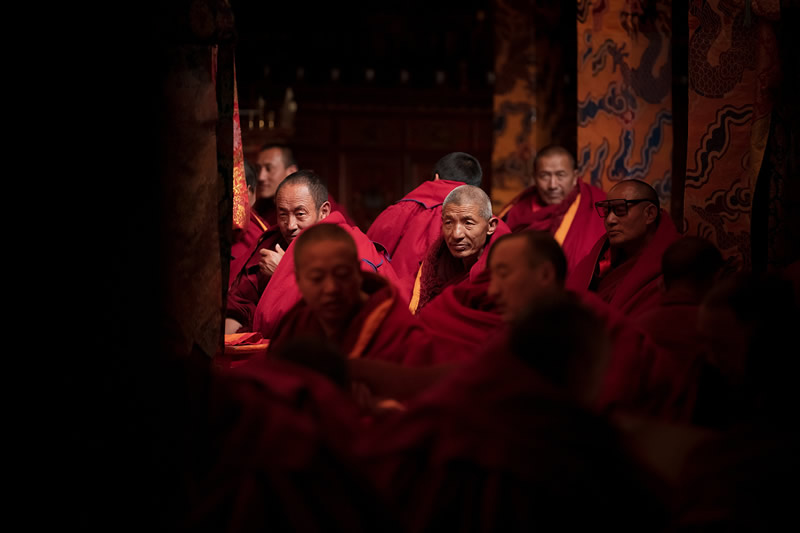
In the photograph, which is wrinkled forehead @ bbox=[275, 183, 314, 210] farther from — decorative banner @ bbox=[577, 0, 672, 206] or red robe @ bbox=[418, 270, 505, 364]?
decorative banner @ bbox=[577, 0, 672, 206]

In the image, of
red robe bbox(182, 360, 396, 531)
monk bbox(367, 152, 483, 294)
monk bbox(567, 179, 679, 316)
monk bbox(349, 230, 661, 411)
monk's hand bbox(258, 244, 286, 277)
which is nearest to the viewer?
red robe bbox(182, 360, 396, 531)

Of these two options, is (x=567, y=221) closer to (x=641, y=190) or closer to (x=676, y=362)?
(x=641, y=190)

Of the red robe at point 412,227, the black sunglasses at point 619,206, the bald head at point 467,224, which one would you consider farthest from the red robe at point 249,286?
the black sunglasses at point 619,206

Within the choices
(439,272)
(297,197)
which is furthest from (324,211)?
(439,272)

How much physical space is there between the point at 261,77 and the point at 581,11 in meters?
3.49

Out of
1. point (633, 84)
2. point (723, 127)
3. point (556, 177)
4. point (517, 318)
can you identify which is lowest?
point (517, 318)

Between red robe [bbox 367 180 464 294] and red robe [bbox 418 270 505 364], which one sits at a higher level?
red robe [bbox 367 180 464 294]

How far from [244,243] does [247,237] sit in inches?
1.9

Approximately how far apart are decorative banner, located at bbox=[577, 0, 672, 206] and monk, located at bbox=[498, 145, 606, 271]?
285 mm

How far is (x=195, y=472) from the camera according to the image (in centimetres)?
206

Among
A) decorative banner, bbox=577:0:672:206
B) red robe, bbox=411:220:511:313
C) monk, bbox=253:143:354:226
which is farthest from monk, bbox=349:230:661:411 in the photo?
monk, bbox=253:143:354:226

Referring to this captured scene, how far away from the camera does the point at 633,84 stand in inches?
217

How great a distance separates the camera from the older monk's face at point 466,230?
174 inches

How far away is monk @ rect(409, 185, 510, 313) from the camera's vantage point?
14.5 feet
